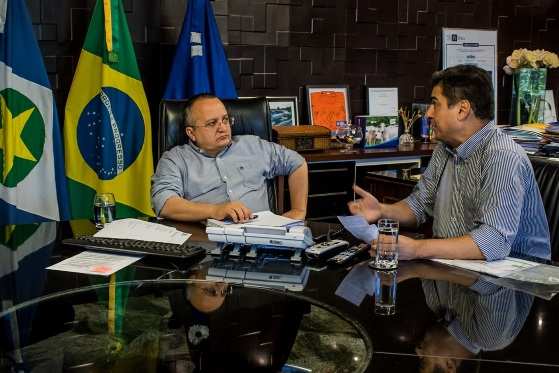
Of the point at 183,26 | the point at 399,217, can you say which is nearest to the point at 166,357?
the point at 399,217

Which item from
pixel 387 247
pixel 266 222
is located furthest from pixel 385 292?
pixel 266 222

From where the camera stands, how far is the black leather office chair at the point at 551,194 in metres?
2.27

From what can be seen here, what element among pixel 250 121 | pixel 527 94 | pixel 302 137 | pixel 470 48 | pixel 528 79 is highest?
pixel 470 48

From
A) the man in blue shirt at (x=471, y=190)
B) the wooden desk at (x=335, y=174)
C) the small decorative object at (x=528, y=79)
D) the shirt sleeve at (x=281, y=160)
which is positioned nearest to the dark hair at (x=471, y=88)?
the man in blue shirt at (x=471, y=190)

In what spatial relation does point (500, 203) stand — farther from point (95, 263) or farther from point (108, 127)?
point (108, 127)

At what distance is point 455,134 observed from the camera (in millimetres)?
2256

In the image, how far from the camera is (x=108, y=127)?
3.56 meters

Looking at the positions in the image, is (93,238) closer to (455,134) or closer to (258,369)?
(258,369)

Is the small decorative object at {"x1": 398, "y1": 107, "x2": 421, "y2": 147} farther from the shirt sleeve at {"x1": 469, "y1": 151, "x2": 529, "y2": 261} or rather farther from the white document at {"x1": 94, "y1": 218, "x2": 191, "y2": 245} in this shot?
the white document at {"x1": 94, "y1": 218, "x2": 191, "y2": 245}

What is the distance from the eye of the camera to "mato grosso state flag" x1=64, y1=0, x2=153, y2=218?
356cm

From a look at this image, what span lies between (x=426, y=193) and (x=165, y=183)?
95 cm

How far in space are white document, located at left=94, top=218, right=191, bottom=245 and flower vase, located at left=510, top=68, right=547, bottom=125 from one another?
3.62 metres

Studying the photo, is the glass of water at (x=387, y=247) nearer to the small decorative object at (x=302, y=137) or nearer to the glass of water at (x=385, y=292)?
the glass of water at (x=385, y=292)

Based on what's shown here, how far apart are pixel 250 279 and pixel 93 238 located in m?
0.52
